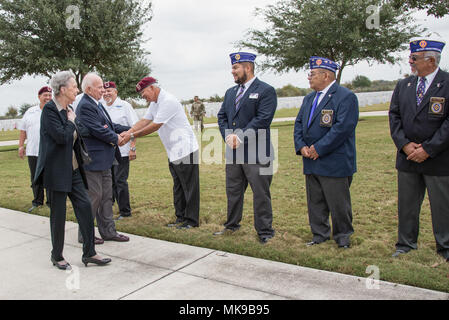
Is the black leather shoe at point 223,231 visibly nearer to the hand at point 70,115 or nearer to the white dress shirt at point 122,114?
the white dress shirt at point 122,114

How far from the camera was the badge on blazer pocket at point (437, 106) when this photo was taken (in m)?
4.32

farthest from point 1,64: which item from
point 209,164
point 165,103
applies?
point 165,103

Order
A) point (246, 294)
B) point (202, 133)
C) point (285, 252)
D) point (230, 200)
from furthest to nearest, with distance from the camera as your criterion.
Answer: point (202, 133) < point (230, 200) < point (285, 252) < point (246, 294)

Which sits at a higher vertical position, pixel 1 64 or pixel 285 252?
pixel 1 64

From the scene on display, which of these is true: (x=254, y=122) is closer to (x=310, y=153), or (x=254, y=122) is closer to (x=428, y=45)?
(x=310, y=153)

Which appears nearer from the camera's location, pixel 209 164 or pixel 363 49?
pixel 209 164

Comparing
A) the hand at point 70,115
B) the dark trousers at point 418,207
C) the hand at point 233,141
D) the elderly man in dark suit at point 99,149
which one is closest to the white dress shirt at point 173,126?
the elderly man in dark suit at point 99,149

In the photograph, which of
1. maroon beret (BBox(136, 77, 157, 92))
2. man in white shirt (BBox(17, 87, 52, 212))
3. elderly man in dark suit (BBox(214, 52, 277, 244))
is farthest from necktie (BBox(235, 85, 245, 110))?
man in white shirt (BBox(17, 87, 52, 212))

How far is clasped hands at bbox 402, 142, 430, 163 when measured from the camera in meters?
4.38

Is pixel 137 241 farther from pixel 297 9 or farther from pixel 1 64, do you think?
pixel 297 9

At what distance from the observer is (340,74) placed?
987 inches

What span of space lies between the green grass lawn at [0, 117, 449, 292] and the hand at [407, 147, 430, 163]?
969 millimetres

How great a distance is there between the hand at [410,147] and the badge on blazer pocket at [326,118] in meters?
0.81
